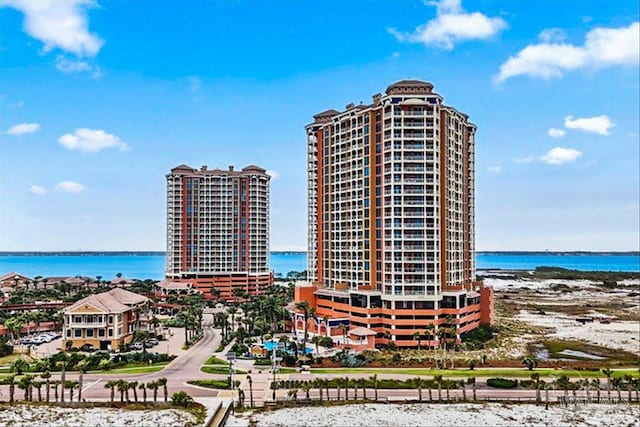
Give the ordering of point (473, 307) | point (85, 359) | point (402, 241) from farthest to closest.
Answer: point (473, 307), point (402, 241), point (85, 359)

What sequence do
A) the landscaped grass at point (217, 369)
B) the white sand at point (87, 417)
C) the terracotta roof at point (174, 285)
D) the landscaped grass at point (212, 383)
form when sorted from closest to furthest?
the white sand at point (87, 417)
the landscaped grass at point (212, 383)
the landscaped grass at point (217, 369)
the terracotta roof at point (174, 285)

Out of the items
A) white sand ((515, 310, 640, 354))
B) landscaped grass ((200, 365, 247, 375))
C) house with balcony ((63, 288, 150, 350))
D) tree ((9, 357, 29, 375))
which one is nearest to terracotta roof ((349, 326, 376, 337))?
landscaped grass ((200, 365, 247, 375))

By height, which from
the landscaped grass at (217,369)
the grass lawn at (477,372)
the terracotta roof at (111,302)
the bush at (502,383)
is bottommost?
the grass lawn at (477,372)

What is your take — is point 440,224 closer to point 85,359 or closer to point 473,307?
point 473,307

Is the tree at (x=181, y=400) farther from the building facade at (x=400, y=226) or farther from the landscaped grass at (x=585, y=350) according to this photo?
the landscaped grass at (x=585, y=350)

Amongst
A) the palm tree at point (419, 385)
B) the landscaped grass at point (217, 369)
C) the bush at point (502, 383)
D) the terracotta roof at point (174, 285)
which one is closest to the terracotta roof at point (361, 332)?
the landscaped grass at point (217, 369)

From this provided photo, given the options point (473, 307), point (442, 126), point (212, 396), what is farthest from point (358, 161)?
point (212, 396)

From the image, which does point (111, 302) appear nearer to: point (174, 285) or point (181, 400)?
point (181, 400)
